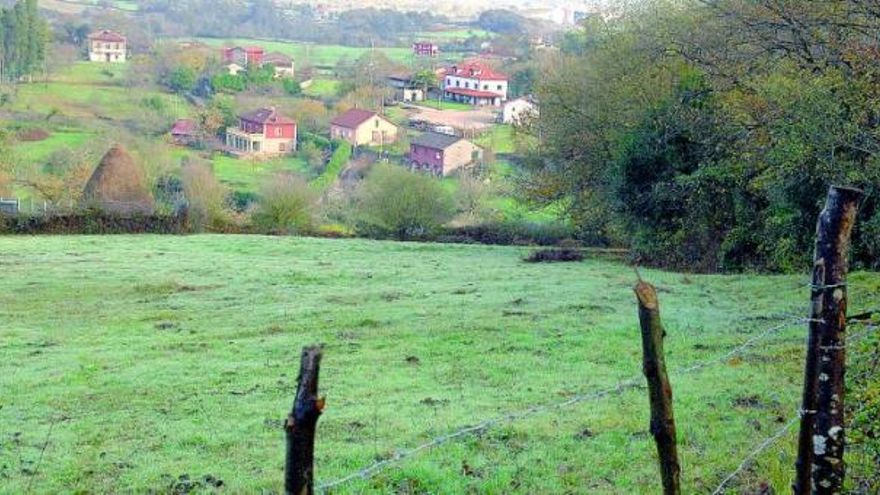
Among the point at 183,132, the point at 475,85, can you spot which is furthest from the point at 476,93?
the point at 183,132

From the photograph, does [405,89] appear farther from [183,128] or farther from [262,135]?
[183,128]

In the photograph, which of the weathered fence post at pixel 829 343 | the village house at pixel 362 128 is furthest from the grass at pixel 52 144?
the weathered fence post at pixel 829 343

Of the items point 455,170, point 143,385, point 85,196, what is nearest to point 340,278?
point 143,385

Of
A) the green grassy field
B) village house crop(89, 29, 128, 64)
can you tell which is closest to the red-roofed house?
village house crop(89, 29, 128, 64)

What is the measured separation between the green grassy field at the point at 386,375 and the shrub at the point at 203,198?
11.7 m

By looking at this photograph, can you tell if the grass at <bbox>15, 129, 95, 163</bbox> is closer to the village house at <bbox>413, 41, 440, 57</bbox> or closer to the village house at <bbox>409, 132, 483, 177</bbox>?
the village house at <bbox>409, 132, 483, 177</bbox>

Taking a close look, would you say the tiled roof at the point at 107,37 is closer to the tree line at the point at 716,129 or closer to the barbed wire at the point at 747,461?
the tree line at the point at 716,129

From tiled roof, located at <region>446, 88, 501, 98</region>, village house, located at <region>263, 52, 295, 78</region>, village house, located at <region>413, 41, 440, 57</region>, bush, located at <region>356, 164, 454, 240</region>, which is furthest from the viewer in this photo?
village house, located at <region>413, 41, 440, 57</region>

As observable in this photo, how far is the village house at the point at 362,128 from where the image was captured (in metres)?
64.5

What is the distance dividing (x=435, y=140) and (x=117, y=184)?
944 inches

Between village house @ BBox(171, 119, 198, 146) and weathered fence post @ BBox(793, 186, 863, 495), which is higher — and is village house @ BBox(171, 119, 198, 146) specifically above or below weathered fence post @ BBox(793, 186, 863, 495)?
below

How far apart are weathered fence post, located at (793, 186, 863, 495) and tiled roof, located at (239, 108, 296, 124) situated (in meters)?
60.0

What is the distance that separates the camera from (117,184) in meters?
40.7

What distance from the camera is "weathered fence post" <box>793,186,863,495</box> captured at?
17.2 feet
